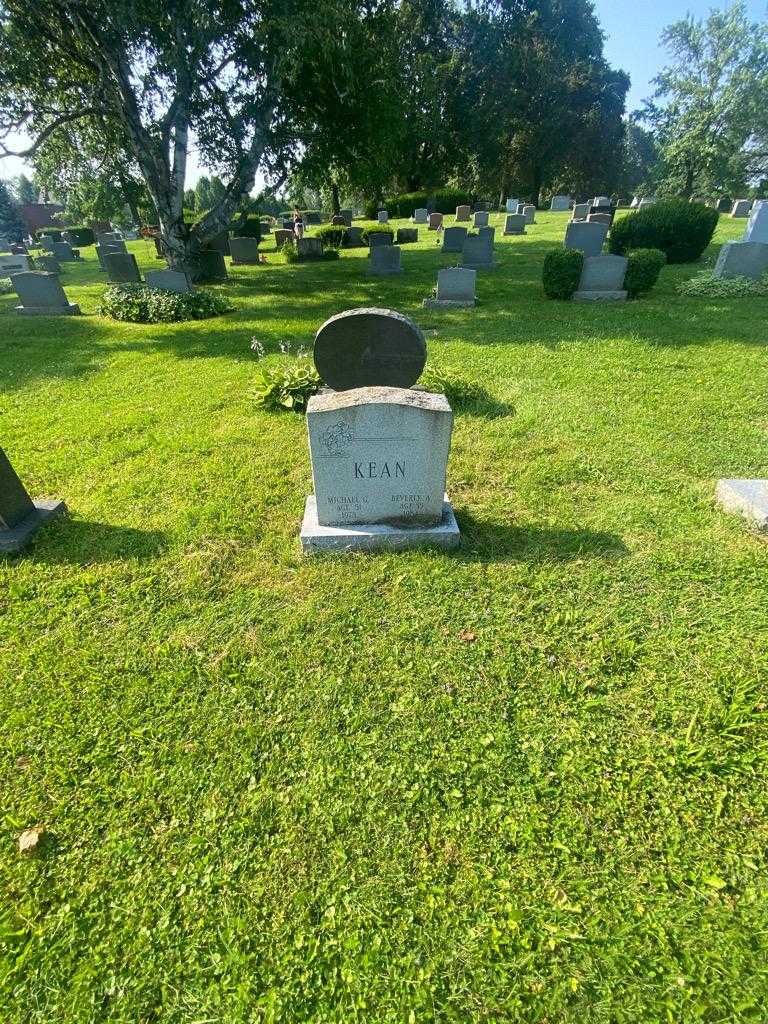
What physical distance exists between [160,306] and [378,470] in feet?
32.9

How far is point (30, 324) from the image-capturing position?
11227mm

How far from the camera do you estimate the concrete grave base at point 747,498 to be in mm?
3730

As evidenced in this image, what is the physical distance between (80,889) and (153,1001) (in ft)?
1.73

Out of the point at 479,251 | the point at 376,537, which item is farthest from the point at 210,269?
the point at 376,537

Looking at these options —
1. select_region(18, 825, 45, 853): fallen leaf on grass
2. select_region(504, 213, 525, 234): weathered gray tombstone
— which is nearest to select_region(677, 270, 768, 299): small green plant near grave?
select_region(18, 825, 45, 853): fallen leaf on grass

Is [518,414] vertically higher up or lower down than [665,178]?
lower down

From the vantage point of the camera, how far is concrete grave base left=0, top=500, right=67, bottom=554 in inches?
149

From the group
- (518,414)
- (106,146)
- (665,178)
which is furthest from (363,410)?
(665,178)

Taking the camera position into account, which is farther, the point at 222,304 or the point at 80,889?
the point at 222,304

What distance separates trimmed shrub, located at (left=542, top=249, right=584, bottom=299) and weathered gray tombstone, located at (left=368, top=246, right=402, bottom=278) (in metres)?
5.43

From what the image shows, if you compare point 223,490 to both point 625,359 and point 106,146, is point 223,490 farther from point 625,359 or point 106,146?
point 106,146

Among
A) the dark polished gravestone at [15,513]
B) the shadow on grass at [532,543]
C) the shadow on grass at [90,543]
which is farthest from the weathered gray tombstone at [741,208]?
the dark polished gravestone at [15,513]

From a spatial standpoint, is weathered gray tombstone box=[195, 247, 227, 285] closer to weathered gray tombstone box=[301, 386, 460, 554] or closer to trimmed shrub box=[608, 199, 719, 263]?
trimmed shrub box=[608, 199, 719, 263]

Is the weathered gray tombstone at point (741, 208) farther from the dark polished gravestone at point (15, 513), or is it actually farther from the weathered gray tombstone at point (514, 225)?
the dark polished gravestone at point (15, 513)
